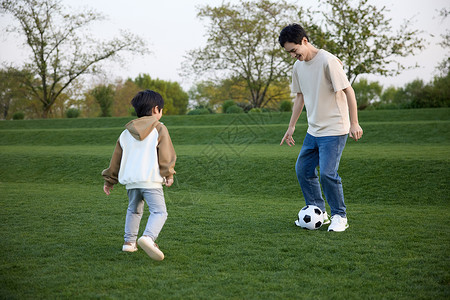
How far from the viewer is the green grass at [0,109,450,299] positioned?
267 cm

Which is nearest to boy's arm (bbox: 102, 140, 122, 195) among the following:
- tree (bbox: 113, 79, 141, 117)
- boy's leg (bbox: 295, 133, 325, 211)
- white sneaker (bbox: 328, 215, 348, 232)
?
A: boy's leg (bbox: 295, 133, 325, 211)

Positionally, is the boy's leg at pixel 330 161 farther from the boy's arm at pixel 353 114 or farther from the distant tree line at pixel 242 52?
A: the distant tree line at pixel 242 52

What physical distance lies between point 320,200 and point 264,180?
10.7 ft

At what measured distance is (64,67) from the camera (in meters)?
29.4

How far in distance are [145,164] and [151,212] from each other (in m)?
0.41

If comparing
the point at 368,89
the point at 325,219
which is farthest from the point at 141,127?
the point at 368,89

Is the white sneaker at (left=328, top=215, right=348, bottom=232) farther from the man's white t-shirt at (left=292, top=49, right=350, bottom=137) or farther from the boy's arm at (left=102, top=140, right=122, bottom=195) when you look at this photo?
the boy's arm at (left=102, top=140, right=122, bottom=195)

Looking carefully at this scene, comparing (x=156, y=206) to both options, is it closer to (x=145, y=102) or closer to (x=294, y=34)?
(x=145, y=102)

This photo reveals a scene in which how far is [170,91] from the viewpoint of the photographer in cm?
6625

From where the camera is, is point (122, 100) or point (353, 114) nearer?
point (353, 114)

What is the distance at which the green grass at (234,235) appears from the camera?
8.75 feet

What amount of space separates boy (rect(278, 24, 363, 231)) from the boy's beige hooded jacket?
1635 mm

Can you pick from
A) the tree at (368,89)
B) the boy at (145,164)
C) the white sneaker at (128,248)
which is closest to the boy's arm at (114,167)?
the boy at (145,164)

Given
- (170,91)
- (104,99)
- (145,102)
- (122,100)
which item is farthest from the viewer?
(170,91)
